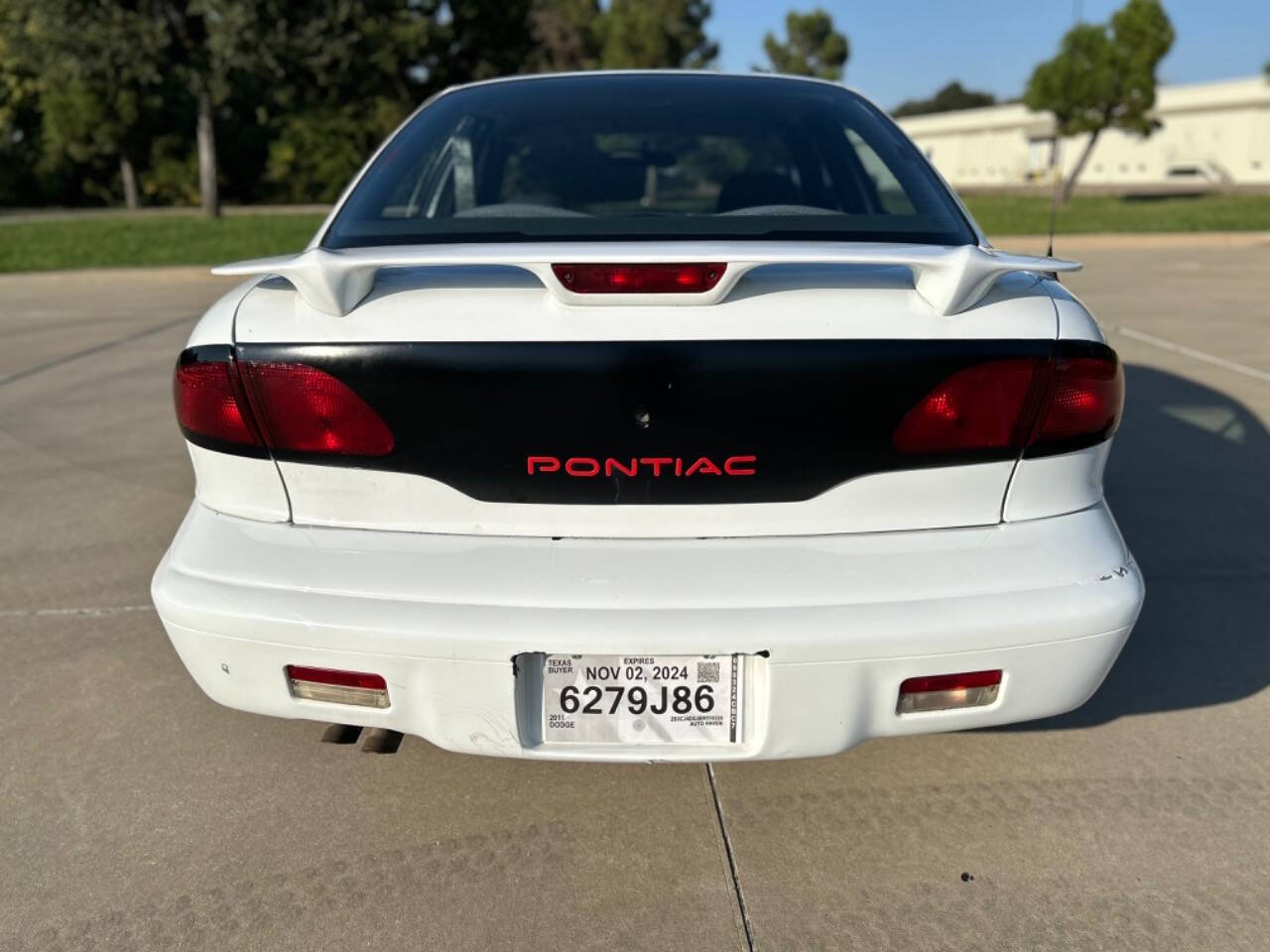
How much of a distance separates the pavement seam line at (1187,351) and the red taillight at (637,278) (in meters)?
5.59

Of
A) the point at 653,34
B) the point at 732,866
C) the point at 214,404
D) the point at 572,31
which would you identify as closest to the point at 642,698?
the point at 732,866

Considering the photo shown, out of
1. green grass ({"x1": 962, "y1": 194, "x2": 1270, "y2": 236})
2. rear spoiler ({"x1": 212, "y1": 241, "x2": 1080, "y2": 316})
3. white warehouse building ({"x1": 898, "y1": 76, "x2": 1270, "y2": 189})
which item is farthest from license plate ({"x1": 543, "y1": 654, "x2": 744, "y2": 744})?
white warehouse building ({"x1": 898, "y1": 76, "x2": 1270, "y2": 189})

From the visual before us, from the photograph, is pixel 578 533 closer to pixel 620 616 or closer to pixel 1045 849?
pixel 620 616

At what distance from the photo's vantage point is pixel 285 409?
6.22ft

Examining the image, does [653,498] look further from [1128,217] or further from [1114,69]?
[1114,69]

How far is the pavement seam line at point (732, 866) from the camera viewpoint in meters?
1.94

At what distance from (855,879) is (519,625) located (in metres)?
0.88

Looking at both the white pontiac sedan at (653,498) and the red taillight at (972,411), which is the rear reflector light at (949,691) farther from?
the red taillight at (972,411)

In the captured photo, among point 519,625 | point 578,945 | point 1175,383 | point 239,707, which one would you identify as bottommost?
point 1175,383

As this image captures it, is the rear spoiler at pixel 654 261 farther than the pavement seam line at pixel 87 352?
No

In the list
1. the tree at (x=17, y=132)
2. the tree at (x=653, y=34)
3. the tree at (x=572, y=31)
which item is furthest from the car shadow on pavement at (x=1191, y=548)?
the tree at (x=572, y=31)

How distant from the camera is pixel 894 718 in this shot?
1.89 m

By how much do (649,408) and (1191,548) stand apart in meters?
2.72

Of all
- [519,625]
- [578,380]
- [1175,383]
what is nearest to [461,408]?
[578,380]
